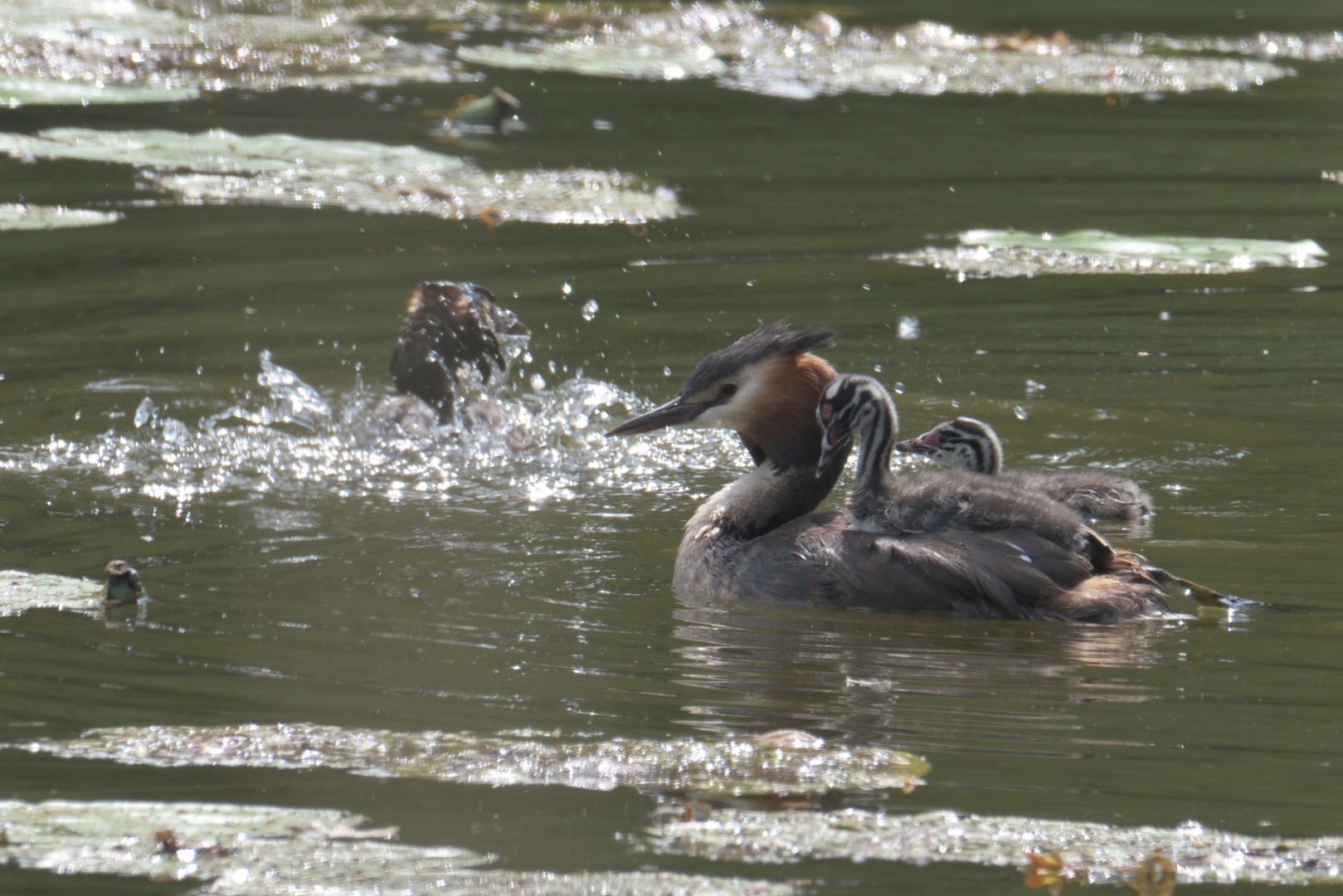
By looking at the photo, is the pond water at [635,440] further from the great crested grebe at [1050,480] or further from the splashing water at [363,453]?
the great crested grebe at [1050,480]

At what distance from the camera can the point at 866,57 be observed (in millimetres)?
14305

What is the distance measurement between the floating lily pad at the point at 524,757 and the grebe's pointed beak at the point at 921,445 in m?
2.77

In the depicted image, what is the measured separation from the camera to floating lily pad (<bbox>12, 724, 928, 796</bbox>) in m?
3.71

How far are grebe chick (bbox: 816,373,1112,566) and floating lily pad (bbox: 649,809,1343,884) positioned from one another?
6.59 feet

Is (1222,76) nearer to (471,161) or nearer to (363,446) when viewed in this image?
(471,161)

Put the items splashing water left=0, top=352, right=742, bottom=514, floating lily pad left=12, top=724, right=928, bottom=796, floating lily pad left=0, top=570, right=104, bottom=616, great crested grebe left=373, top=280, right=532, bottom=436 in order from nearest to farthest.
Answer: floating lily pad left=12, top=724, right=928, bottom=796 → floating lily pad left=0, top=570, right=104, bottom=616 → splashing water left=0, top=352, right=742, bottom=514 → great crested grebe left=373, top=280, right=532, bottom=436

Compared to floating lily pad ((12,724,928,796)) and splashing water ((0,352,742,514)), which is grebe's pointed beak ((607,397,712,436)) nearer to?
splashing water ((0,352,742,514))

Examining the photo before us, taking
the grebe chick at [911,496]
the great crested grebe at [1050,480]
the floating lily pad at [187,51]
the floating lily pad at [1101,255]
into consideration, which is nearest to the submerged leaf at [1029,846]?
the grebe chick at [911,496]

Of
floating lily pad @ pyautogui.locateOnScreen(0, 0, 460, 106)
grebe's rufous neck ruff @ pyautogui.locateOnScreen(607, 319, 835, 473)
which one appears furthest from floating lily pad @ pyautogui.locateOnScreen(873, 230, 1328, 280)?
floating lily pad @ pyautogui.locateOnScreen(0, 0, 460, 106)

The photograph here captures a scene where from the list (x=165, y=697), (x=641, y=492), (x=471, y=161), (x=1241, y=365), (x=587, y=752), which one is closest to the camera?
(x=587, y=752)

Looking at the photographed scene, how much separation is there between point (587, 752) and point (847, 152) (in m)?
8.82

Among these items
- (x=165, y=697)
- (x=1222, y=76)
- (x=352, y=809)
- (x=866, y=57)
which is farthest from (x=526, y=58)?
(x=352, y=809)

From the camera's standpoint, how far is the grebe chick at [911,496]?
17.9ft

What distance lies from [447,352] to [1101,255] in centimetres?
332
